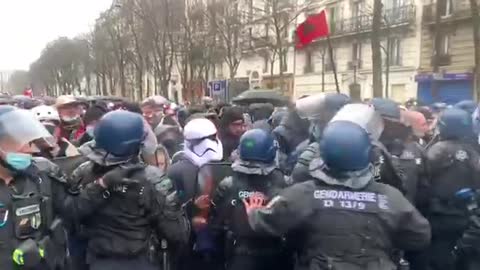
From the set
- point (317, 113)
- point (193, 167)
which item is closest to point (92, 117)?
point (193, 167)

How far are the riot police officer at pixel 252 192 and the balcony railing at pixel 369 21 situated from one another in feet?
97.1

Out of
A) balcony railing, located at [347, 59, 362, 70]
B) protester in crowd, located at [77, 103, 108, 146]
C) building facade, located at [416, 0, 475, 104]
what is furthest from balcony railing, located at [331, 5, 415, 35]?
protester in crowd, located at [77, 103, 108, 146]

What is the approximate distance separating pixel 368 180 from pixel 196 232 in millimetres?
1903

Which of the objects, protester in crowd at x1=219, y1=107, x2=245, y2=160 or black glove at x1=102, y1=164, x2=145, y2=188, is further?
protester in crowd at x1=219, y1=107, x2=245, y2=160

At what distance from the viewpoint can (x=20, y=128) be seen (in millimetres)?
3545

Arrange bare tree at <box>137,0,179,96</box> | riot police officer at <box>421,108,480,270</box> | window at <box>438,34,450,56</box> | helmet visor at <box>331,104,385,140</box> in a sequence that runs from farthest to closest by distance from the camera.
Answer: bare tree at <box>137,0,179,96</box>
window at <box>438,34,450,56</box>
riot police officer at <box>421,108,480,270</box>
helmet visor at <box>331,104,385,140</box>

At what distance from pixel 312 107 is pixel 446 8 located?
29.2 metres

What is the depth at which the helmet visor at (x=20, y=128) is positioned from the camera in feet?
11.5

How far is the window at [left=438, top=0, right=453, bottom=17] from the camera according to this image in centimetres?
3189

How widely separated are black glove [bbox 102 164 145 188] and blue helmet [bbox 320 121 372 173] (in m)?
1.20

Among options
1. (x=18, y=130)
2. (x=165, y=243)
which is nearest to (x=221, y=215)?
(x=165, y=243)

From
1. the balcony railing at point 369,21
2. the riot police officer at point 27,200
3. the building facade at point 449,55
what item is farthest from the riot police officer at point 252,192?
the balcony railing at point 369,21

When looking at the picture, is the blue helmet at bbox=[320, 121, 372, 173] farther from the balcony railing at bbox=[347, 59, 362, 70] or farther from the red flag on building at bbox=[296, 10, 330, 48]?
the balcony railing at bbox=[347, 59, 362, 70]

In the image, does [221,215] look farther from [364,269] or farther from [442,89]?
[442,89]
